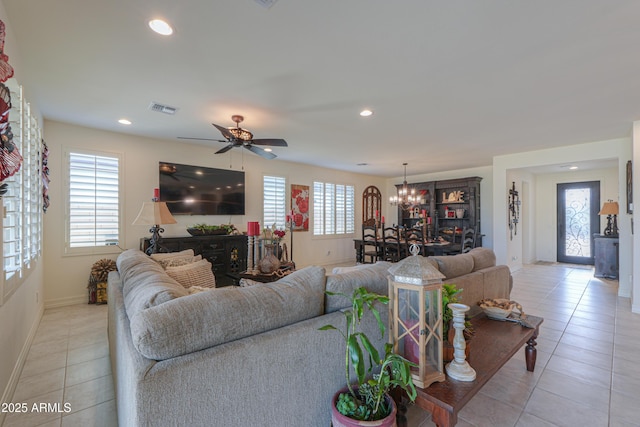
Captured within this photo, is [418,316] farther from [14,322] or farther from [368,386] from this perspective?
[14,322]

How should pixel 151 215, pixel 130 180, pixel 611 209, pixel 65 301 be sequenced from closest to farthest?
pixel 151 215
pixel 65 301
pixel 130 180
pixel 611 209

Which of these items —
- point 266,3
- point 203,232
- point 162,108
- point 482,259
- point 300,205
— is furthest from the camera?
point 300,205

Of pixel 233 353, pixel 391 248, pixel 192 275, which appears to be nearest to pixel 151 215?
pixel 192 275

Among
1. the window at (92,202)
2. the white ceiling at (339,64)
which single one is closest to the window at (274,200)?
the white ceiling at (339,64)

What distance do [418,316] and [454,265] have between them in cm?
134

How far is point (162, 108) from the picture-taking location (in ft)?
11.2

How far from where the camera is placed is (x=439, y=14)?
6.15ft

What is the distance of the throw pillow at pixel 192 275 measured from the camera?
238cm

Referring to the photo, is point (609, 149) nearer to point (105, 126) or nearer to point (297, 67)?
point (297, 67)

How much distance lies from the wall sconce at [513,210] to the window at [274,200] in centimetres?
502

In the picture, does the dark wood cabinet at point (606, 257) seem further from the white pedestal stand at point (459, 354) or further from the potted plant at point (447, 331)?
the white pedestal stand at point (459, 354)

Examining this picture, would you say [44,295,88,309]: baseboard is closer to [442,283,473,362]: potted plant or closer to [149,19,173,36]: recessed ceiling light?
[149,19,173,36]: recessed ceiling light

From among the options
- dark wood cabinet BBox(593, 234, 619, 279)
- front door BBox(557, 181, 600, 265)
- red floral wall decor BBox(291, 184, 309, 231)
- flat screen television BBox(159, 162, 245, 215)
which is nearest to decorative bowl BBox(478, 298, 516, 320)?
flat screen television BBox(159, 162, 245, 215)

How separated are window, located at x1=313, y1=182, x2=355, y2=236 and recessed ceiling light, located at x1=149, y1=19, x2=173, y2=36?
5331 millimetres
